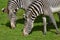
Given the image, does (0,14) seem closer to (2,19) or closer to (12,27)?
(2,19)

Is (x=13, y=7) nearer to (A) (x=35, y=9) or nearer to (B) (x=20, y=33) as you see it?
(B) (x=20, y=33)

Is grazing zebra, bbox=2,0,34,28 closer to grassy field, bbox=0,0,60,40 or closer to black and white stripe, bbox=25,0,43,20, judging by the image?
grassy field, bbox=0,0,60,40

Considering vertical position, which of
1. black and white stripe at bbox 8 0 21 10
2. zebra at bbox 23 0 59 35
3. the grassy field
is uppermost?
black and white stripe at bbox 8 0 21 10

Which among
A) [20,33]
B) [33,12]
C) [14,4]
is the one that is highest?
[14,4]

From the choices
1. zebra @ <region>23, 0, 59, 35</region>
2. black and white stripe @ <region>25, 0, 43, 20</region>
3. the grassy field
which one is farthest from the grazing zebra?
black and white stripe @ <region>25, 0, 43, 20</region>

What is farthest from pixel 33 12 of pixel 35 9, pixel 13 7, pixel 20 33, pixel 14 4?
pixel 14 4

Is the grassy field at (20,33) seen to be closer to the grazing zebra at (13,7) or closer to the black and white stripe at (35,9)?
the grazing zebra at (13,7)

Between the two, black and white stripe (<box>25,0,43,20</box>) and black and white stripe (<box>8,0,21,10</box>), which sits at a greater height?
black and white stripe (<box>8,0,21,10</box>)

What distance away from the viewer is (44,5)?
411 inches

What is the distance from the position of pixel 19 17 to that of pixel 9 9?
219cm

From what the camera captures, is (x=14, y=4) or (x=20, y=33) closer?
(x=20, y=33)

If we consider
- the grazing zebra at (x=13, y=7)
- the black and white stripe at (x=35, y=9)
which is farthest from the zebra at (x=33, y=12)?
the grazing zebra at (x=13, y=7)

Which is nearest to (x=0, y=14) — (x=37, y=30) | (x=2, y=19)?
(x=2, y=19)

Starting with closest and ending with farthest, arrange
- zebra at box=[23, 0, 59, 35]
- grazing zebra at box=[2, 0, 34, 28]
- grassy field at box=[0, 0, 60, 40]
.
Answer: zebra at box=[23, 0, 59, 35] < grassy field at box=[0, 0, 60, 40] < grazing zebra at box=[2, 0, 34, 28]
